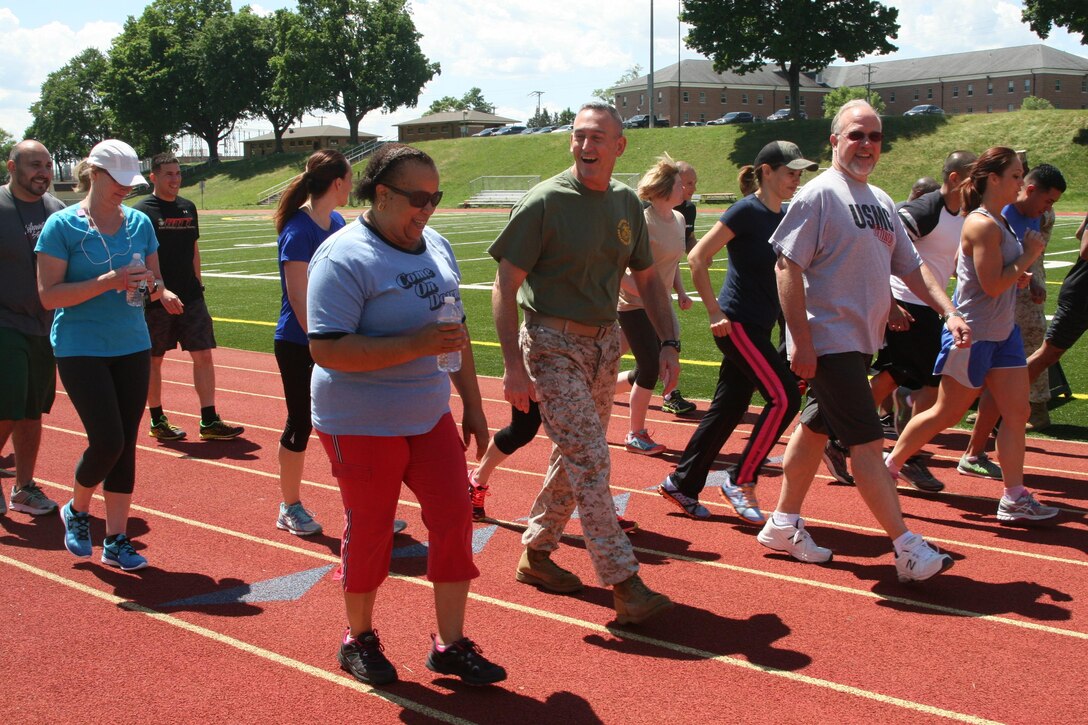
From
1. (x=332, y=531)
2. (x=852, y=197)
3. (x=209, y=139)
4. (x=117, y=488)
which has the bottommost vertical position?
(x=332, y=531)

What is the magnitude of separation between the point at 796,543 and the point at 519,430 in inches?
58.6

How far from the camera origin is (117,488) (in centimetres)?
519

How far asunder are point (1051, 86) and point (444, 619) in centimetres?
11798

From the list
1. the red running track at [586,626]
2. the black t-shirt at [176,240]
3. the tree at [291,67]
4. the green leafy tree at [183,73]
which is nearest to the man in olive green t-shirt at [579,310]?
the red running track at [586,626]

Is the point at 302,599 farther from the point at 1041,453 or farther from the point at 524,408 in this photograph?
the point at 1041,453

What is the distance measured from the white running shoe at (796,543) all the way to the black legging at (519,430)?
1.29 metres

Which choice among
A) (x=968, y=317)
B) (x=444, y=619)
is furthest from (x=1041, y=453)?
(x=444, y=619)

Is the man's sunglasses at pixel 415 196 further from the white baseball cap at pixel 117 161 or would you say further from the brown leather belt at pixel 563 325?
the white baseball cap at pixel 117 161

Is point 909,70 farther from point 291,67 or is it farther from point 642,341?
point 642,341

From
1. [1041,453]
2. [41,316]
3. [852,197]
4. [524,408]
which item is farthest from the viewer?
[1041,453]

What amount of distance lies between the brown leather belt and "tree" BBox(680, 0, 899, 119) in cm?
6278

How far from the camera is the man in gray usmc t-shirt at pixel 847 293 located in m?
4.66

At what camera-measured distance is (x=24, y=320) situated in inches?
237

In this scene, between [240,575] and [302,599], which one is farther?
[240,575]
